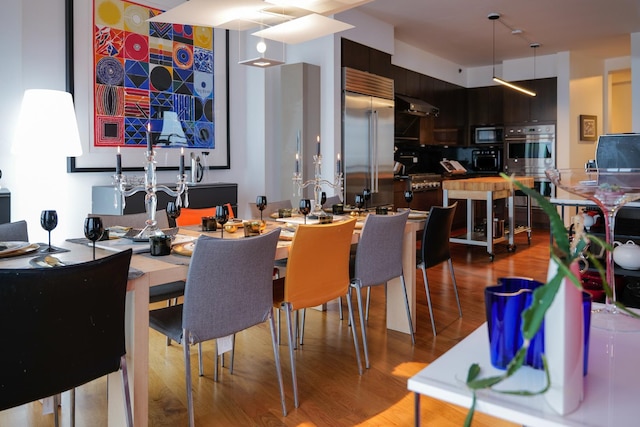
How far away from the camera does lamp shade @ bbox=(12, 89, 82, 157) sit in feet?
11.5

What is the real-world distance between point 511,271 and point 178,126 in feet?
11.8

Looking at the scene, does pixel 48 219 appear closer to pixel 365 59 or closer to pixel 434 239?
pixel 434 239

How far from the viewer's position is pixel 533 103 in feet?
27.9

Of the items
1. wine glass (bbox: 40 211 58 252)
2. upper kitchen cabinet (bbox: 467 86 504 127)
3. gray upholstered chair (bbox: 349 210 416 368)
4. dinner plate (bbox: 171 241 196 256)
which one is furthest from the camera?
upper kitchen cabinet (bbox: 467 86 504 127)

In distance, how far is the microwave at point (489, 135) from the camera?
891cm

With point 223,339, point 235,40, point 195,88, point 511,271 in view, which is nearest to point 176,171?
point 195,88

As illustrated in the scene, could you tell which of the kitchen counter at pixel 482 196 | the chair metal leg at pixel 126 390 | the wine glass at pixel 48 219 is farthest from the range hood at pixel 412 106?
the chair metal leg at pixel 126 390

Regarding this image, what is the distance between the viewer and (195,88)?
513 centimetres

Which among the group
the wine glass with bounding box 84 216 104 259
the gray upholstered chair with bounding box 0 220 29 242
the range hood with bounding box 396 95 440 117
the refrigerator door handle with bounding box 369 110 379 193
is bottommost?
the gray upholstered chair with bounding box 0 220 29 242

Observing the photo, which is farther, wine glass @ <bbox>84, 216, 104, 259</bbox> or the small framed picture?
the small framed picture

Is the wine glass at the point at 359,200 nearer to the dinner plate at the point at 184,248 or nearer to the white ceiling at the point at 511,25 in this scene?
the dinner plate at the point at 184,248

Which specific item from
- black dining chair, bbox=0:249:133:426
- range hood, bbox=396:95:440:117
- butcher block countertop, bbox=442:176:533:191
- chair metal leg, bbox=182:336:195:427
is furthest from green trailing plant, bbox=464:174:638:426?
range hood, bbox=396:95:440:117

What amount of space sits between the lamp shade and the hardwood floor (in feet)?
5.00

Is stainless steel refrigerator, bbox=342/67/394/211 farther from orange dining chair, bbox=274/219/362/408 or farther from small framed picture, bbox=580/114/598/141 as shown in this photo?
small framed picture, bbox=580/114/598/141
